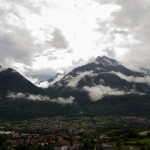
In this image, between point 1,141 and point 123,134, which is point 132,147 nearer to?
point 123,134

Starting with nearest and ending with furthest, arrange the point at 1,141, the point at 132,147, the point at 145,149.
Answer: the point at 145,149 → the point at 132,147 → the point at 1,141

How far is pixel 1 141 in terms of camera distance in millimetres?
155625

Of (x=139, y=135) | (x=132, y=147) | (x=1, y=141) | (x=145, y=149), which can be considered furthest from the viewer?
(x=139, y=135)

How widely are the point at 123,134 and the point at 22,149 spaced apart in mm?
56126

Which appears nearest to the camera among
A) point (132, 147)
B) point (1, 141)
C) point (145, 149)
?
point (145, 149)

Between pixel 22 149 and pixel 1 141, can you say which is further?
pixel 1 141

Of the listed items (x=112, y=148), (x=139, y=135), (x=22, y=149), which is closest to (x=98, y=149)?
(x=112, y=148)

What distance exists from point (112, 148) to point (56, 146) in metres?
23.2

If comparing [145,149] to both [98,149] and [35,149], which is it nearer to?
[98,149]

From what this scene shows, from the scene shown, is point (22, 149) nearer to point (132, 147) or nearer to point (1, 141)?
point (1, 141)

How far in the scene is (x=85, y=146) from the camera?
145750mm

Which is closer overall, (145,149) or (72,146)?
(145,149)

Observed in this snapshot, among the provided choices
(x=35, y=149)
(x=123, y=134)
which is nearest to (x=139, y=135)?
(x=123, y=134)

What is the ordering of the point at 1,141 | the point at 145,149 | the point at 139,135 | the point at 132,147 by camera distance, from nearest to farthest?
the point at 145,149, the point at 132,147, the point at 1,141, the point at 139,135
